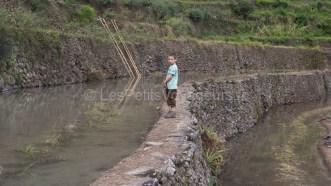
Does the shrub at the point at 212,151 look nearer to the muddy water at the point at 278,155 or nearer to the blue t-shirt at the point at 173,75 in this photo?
the muddy water at the point at 278,155

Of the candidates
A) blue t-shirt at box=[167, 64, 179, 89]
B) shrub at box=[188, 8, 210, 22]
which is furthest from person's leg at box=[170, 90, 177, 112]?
shrub at box=[188, 8, 210, 22]

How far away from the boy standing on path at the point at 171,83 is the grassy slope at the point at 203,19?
50.2 ft

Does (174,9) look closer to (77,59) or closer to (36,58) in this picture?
(77,59)

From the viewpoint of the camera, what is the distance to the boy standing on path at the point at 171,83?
1462 cm

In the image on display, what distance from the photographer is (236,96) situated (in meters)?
25.2

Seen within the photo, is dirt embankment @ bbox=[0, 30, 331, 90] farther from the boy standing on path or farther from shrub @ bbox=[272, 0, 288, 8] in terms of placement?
shrub @ bbox=[272, 0, 288, 8]

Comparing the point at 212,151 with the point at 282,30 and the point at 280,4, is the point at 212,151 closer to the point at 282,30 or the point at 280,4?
the point at 282,30

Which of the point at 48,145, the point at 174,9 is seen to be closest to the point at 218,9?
the point at 174,9

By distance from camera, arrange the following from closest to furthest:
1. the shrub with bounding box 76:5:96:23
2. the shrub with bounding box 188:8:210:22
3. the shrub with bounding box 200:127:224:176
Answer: the shrub with bounding box 200:127:224:176, the shrub with bounding box 76:5:96:23, the shrub with bounding box 188:8:210:22

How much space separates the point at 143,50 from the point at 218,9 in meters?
21.4

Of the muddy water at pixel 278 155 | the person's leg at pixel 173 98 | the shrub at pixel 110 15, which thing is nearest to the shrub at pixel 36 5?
the shrub at pixel 110 15

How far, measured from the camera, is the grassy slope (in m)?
35.7

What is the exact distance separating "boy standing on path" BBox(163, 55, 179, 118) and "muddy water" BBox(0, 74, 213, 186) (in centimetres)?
60

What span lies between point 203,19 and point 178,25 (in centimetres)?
570
